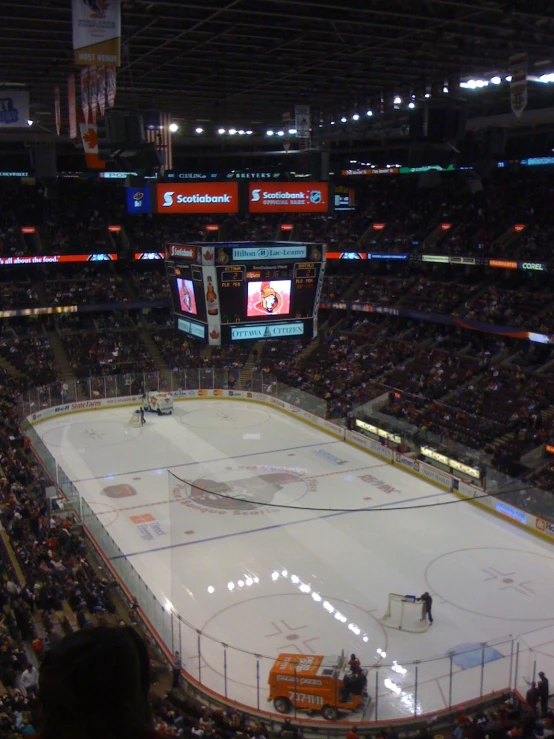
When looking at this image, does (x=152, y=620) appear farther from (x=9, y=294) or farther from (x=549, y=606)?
(x=9, y=294)

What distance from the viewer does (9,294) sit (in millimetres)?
41219

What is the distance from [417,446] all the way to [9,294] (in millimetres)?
25812

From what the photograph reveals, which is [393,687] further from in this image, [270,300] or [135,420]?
[135,420]

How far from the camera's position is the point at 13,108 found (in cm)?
2008

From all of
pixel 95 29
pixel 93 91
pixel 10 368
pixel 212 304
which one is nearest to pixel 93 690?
pixel 95 29

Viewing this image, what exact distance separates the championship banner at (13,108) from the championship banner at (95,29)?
909cm

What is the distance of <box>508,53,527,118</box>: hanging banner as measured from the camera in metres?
16.0

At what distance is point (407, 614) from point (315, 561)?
11.7ft

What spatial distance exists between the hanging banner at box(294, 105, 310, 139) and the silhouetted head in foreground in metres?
27.4

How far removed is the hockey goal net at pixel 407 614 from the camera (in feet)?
48.2

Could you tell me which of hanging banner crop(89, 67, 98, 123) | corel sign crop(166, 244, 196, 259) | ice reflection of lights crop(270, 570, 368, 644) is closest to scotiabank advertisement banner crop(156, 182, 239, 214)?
corel sign crop(166, 244, 196, 259)

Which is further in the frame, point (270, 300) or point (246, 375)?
point (246, 375)

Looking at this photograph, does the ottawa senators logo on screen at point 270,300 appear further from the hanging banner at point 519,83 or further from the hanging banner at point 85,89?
the hanging banner at point 519,83

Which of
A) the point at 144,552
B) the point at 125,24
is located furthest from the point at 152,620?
the point at 125,24
